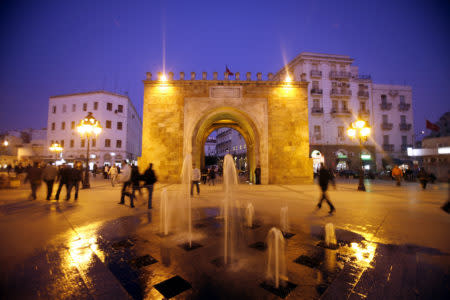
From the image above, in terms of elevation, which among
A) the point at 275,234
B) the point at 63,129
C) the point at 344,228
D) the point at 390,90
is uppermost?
the point at 390,90

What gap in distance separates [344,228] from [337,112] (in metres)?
31.0

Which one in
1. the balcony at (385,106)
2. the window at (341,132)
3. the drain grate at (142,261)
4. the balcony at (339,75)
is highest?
the balcony at (339,75)

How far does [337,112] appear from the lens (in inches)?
1244

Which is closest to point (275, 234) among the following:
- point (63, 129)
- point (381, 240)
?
point (381, 240)

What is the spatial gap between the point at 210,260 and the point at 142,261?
1109mm

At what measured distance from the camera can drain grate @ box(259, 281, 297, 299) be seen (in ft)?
8.32

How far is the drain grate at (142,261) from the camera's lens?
3.24m

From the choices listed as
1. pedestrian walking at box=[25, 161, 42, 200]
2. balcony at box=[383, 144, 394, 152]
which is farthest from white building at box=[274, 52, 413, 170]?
pedestrian walking at box=[25, 161, 42, 200]

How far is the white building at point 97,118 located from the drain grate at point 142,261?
37.1 m

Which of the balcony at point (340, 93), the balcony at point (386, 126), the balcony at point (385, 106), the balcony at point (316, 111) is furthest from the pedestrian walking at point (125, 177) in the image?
the balcony at point (385, 106)

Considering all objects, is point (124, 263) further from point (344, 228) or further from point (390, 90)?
point (390, 90)

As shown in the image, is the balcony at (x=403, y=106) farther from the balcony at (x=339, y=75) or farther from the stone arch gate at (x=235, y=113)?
the stone arch gate at (x=235, y=113)

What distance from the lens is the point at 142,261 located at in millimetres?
3375

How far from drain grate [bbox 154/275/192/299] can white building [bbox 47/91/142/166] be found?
38056 millimetres
